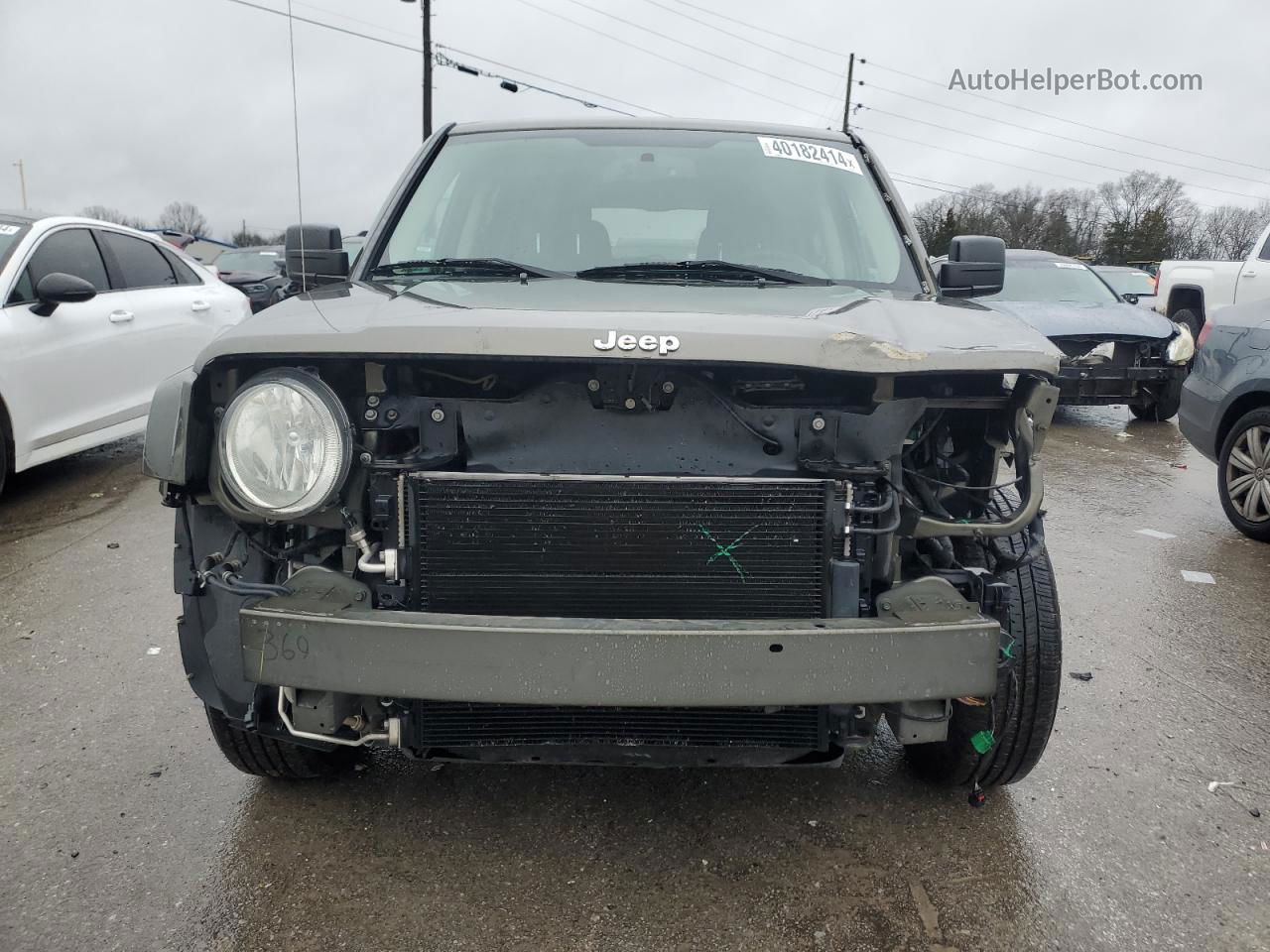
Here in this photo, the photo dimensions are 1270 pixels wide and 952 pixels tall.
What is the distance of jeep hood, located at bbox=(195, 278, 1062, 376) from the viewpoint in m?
1.87

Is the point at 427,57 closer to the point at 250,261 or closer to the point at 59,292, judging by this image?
the point at 250,261

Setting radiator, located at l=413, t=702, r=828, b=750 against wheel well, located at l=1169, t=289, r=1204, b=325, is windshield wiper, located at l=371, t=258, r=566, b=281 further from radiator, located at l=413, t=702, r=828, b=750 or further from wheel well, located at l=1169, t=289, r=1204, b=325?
wheel well, located at l=1169, t=289, r=1204, b=325

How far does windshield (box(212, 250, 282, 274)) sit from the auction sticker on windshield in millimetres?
13357

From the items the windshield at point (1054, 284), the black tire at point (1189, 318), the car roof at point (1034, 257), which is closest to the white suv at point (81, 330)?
the windshield at point (1054, 284)

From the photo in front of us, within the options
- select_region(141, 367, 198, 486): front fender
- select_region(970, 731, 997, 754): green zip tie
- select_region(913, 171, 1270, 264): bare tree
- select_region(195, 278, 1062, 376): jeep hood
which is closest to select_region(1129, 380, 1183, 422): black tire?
select_region(970, 731, 997, 754): green zip tie

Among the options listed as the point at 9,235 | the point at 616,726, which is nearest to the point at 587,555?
the point at 616,726

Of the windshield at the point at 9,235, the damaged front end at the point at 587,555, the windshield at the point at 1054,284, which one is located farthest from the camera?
the windshield at the point at 1054,284

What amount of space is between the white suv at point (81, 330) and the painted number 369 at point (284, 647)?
13.1 feet

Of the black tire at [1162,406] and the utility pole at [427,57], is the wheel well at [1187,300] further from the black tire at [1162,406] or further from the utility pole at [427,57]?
the utility pole at [427,57]

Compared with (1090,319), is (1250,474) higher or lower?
lower

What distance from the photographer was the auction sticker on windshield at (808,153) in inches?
129

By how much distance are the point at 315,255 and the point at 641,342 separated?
Answer: 1.80 meters

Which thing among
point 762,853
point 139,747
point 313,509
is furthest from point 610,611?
point 139,747

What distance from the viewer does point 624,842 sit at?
7.77ft
